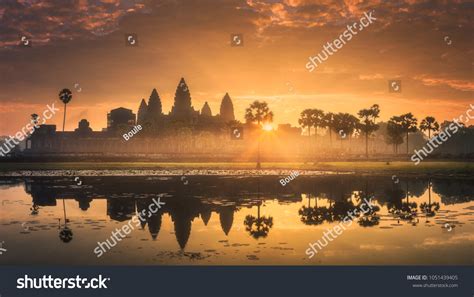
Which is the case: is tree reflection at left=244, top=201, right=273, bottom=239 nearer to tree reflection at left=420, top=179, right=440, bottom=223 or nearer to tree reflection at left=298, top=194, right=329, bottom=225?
tree reflection at left=298, top=194, right=329, bottom=225

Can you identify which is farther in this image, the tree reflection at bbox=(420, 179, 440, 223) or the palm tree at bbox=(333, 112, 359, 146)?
the palm tree at bbox=(333, 112, 359, 146)

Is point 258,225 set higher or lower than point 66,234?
higher

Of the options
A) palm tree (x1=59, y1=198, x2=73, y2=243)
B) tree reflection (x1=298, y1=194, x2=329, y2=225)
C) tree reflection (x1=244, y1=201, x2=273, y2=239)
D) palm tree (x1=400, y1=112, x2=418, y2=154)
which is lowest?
palm tree (x1=59, y1=198, x2=73, y2=243)

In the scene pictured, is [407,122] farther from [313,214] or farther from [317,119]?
[313,214]

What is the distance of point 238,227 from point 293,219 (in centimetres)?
393

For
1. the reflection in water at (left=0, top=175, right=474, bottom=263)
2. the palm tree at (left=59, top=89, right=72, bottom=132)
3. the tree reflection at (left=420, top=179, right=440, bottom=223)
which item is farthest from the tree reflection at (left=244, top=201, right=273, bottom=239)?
the palm tree at (left=59, top=89, right=72, bottom=132)

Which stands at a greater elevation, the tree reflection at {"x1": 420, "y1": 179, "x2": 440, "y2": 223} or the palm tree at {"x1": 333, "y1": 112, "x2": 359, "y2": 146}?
the palm tree at {"x1": 333, "y1": 112, "x2": 359, "y2": 146}

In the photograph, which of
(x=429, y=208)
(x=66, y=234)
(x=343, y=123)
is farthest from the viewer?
(x=343, y=123)

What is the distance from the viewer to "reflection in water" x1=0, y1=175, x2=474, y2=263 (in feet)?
78.8

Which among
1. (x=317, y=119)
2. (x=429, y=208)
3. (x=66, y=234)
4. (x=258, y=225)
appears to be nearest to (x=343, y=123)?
(x=317, y=119)

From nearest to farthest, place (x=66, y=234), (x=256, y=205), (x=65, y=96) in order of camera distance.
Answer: (x=66, y=234), (x=256, y=205), (x=65, y=96)

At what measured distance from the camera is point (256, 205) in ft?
108

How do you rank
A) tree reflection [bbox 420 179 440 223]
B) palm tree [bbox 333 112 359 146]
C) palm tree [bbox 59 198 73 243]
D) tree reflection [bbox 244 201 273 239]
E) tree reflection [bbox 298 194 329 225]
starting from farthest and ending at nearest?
palm tree [bbox 333 112 359 146] → tree reflection [bbox 420 179 440 223] → tree reflection [bbox 298 194 329 225] → tree reflection [bbox 244 201 273 239] → palm tree [bbox 59 198 73 243]

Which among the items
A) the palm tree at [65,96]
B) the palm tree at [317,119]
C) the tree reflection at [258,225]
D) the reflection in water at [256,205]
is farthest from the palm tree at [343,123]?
the tree reflection at [258,225]
